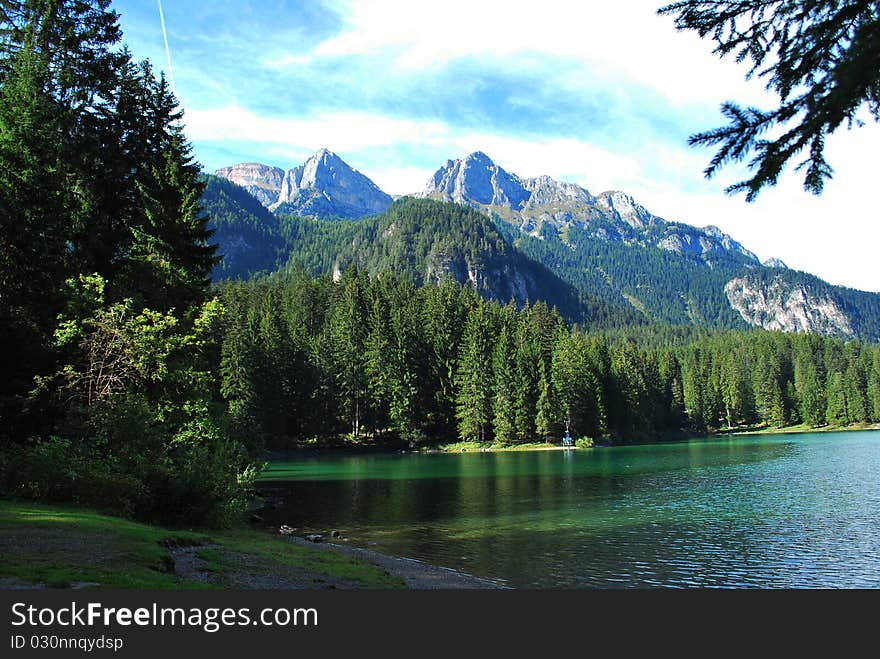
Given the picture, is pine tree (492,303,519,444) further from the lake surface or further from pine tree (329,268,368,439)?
the lake surface

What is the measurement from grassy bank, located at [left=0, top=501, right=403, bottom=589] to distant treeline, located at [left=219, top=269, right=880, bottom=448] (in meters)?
59.2

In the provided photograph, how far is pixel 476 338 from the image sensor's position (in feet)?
339

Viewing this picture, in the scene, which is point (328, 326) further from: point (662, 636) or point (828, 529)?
point (662, 636)

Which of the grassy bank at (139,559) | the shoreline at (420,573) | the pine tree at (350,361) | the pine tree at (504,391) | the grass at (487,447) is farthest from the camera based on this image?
the pine tree at (350,361)

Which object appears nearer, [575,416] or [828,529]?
[828,529]

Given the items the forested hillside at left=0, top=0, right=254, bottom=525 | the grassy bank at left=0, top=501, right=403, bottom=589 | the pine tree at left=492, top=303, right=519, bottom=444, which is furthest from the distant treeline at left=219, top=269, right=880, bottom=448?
the grassy bank at left=0, top=501, right=403, bottom=589

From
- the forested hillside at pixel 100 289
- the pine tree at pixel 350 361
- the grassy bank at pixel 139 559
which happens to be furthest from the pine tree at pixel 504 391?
the grassy bank at pixel 139 559

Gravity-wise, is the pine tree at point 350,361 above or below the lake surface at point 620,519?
above

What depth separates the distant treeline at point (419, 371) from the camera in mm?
92625

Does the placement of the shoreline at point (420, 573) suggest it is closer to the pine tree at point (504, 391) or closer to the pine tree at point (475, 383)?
the pine tree at point (504, 391)

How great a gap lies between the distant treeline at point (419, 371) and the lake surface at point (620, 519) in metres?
34.0

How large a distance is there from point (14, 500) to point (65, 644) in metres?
13.0

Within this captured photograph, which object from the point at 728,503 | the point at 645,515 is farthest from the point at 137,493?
the point at 728,503

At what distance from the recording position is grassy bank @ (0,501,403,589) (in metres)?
11.1
